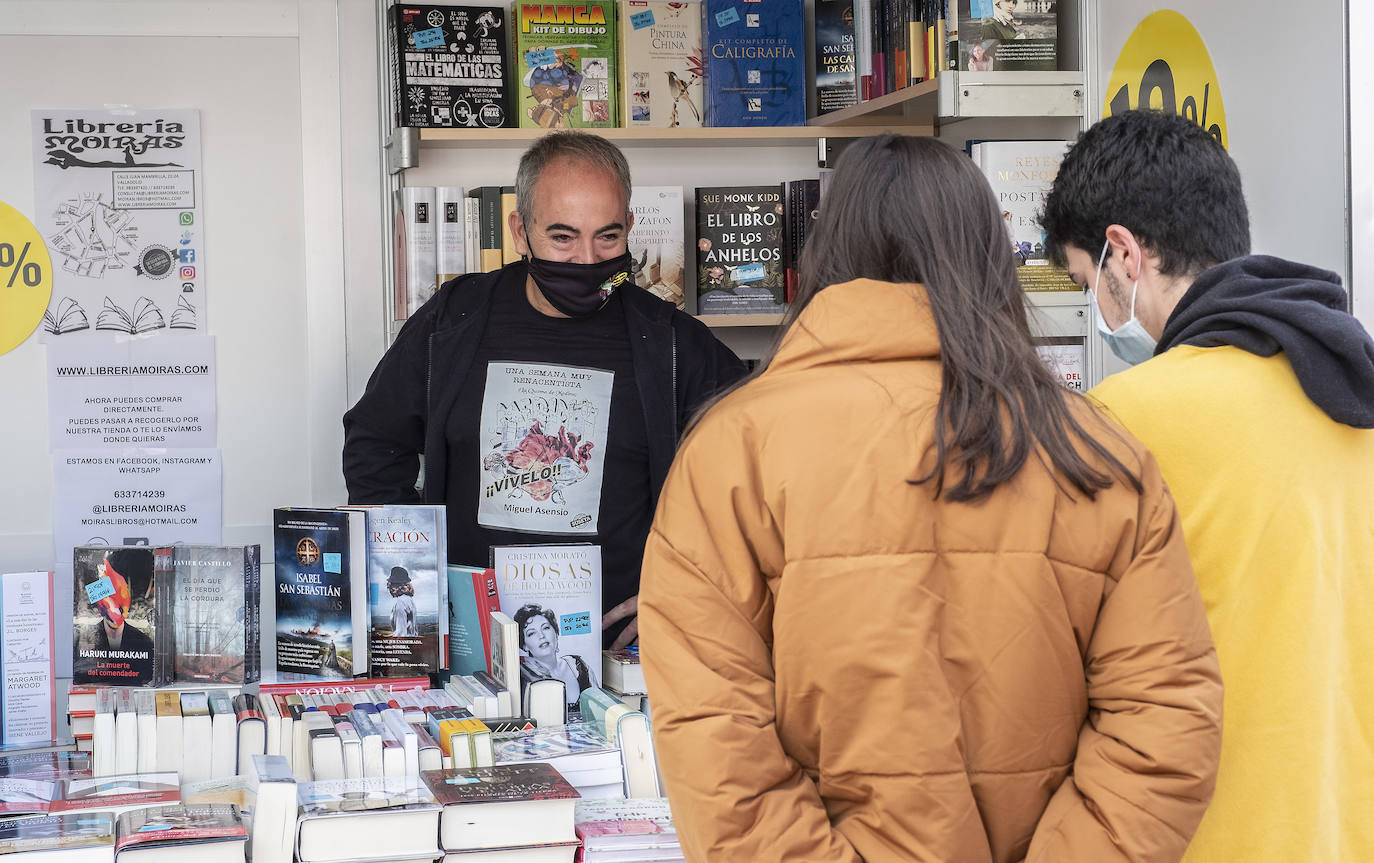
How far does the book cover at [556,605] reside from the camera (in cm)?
221

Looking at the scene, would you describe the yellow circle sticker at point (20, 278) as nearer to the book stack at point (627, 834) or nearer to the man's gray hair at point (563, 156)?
the man's gray hair at point (563, 156)

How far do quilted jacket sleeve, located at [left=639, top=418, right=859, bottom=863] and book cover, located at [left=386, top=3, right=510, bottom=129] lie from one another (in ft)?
8.32

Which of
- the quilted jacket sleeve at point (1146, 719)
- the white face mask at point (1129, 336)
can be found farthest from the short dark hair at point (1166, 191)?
the quilted jacket sleeve at point (1146, 719)

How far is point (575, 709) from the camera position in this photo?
2.19 metres

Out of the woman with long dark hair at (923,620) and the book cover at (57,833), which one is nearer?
the woman with long dark hair at (923,620)

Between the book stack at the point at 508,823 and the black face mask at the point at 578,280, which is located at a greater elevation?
the black face mask at the point at 578,280

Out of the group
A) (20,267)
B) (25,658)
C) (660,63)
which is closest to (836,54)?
(660,63)

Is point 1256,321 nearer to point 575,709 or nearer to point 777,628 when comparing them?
point 777,628

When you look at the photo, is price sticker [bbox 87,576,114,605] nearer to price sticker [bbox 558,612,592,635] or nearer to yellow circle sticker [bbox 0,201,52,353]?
price sticker [bbox 558,612,592,635]

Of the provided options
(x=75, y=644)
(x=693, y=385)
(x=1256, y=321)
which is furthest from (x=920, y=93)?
(x=75, y=644)

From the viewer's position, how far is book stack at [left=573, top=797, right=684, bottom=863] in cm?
161

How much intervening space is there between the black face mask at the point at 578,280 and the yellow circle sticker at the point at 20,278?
1.55 metres

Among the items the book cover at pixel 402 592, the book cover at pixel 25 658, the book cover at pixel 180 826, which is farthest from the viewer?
the book cover at pixel 402 592

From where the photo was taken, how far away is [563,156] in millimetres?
2926
